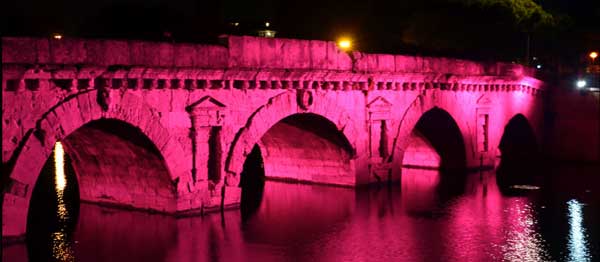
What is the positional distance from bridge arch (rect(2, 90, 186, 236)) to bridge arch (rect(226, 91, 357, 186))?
195cm

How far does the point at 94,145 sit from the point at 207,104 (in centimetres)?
316

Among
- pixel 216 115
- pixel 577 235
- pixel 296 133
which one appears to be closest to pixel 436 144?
pixel 296 133

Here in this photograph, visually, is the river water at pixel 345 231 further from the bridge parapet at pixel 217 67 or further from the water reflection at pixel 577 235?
the bridge parapet at pixel 217 67

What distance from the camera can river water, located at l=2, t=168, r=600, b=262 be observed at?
52.7 feet

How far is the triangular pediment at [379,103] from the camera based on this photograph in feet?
79.7

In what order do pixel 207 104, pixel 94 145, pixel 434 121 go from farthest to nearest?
pixel 434 121 → pixel 94 145 → pixel 207 104

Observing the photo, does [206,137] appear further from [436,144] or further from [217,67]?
[436,144]

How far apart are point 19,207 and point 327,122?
10.5m

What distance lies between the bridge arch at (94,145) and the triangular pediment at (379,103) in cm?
790

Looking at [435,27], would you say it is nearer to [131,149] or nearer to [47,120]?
[131,149]

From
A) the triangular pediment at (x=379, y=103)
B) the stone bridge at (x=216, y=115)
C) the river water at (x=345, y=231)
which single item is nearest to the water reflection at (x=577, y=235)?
the river water at (x=345, y=231)

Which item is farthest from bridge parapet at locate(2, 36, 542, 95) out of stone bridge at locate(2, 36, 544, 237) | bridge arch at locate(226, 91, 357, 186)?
bridge arch at locate(226, 91, 357, 186)

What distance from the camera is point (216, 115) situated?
62.3 feet

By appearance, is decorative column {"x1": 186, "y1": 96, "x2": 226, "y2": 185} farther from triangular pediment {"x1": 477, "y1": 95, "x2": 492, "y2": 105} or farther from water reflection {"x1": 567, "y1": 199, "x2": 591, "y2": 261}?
triangular pediment {"x1": 477, "y1": 95, "x2": 492, "y2": 105}
